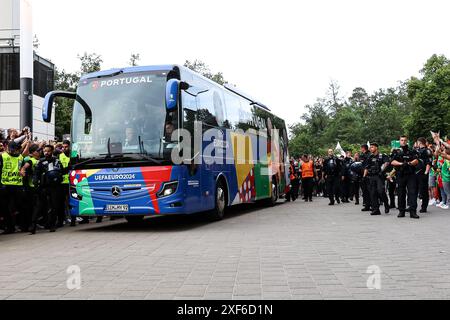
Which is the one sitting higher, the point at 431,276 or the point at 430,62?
the point at 430,62

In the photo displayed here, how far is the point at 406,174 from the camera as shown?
14.0 meters

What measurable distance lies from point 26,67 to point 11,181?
4.34 meters

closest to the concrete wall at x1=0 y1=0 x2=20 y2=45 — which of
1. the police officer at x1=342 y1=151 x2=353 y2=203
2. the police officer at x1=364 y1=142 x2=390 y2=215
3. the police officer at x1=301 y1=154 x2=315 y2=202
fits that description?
the police officer at x1=301 y1=154 x2=315 y2=202

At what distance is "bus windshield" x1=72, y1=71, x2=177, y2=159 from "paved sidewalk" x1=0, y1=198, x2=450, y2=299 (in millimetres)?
1813

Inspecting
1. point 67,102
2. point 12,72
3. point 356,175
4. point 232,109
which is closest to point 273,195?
point 356,175

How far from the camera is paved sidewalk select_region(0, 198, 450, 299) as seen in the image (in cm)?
542

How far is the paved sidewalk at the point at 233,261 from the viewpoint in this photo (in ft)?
17.8

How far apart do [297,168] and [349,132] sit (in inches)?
2079

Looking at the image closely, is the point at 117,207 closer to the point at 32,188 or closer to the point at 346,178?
the point at 32,188

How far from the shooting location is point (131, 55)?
5062 centimetres

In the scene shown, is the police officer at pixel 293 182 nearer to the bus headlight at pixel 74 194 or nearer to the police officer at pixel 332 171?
the police officer at pixel 332 171

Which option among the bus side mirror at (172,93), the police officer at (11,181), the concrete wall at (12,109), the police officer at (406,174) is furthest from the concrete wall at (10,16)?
the police officer at (406,174)
